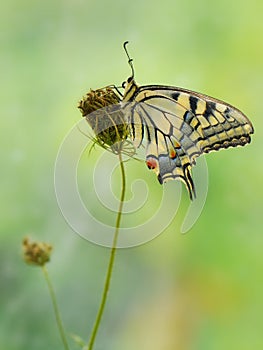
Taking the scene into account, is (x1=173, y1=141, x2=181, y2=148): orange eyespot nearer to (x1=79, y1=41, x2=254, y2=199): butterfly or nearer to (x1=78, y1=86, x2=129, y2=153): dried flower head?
(x1=79, y1=41, x2=254, y2=199): butterfly

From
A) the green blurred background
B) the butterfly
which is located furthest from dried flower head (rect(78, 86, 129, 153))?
the green blurred background

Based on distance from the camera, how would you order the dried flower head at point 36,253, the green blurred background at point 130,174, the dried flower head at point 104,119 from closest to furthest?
the dried flower head at point 104,119, the dried flower head at point 36,253, the green blurred background at point 130,174

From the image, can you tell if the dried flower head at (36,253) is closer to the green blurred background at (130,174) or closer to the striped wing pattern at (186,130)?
the striped wing pattern at (186,130)

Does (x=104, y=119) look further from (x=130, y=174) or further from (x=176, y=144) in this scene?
(x=130, y=174)

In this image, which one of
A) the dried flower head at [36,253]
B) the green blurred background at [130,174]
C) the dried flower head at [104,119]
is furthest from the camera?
the green blurred background at [130,174]

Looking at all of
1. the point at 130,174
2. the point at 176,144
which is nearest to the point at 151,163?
the point at 176,144

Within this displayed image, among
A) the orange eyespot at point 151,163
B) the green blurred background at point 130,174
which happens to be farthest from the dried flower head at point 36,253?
the green blurred background at point 130,174
